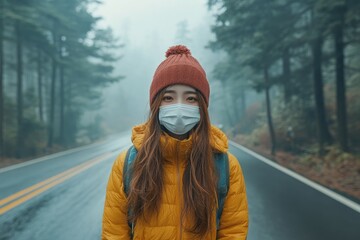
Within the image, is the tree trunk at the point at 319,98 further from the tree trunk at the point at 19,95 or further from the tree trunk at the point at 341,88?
the tree trunk at the point at 19,95

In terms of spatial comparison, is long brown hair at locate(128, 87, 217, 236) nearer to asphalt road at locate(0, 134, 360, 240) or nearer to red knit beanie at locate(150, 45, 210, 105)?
red knit beanie at locate(150, 45, 210, 105)

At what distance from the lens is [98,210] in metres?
6.88

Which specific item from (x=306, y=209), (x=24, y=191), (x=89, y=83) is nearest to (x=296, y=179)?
(x=306, y=209)

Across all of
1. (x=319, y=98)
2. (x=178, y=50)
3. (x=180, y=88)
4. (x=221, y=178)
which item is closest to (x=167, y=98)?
(x=180, y=88)

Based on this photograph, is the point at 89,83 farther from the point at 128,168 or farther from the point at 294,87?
the point at 128,168

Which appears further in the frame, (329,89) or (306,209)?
(329,89)

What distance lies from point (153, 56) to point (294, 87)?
107 meters

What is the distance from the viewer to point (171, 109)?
2.52m

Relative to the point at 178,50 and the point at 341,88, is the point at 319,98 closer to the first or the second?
the point at 341,88

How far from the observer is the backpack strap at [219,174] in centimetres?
251

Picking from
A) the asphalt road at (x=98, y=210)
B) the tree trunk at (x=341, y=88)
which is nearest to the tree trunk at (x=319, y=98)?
the tree trunk at (x=341, y=88)

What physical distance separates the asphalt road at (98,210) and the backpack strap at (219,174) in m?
2.99

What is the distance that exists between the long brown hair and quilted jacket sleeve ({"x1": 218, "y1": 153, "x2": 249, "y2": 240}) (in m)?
0.13

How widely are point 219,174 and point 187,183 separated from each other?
24 cm
